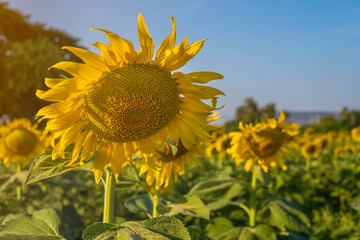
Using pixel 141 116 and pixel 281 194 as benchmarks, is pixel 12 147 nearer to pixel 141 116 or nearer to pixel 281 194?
pixel 141 116

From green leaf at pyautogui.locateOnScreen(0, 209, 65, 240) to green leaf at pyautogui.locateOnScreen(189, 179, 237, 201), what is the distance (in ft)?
4.11

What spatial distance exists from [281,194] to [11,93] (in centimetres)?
2045

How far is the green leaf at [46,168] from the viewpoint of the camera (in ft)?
3.59

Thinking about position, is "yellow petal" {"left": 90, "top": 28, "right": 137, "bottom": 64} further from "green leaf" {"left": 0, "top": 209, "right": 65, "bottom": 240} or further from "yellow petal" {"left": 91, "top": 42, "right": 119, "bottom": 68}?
"green leaf" {"left": 0, "top": 209, "right": 65, "bottom": 240}

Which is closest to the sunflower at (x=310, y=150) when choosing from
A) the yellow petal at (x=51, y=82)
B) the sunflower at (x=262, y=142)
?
the sunflower at (x=262, y=142)

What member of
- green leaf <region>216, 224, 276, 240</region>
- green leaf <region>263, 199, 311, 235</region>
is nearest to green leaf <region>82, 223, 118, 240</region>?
green leaf <region>216, 224, 276, 240</region>

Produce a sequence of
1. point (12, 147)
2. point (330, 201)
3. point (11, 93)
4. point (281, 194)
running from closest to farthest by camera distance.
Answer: point (12, 147) → point (281, 194) → point (330, 201) → point (11, 93)

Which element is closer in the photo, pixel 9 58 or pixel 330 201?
pixel 330 201

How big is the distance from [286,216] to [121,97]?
1823 mm

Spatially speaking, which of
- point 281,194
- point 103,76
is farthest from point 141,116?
point 281,194

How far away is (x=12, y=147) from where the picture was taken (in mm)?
3131

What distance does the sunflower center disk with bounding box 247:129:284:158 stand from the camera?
261cm

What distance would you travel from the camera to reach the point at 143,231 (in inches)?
39.7

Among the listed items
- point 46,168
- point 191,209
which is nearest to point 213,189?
point 191,209
